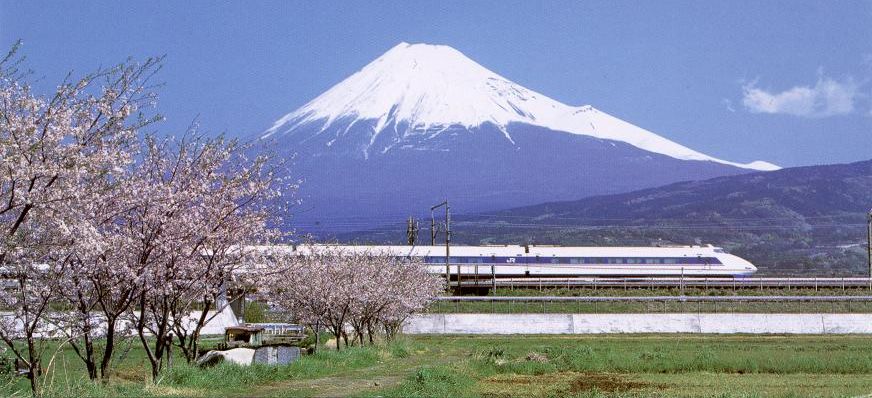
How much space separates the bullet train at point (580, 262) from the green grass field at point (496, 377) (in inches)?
1993

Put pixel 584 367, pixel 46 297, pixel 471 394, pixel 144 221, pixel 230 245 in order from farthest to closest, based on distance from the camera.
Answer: pixel 584 367 → pixel 471 394 → pixel 230 245 → pixel 144 221 → pixel 46 297

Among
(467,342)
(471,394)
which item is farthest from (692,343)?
(471,394)

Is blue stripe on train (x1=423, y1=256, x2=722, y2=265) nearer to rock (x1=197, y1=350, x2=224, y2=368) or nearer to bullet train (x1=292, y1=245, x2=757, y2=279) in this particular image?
bullet train (x1=292, y1=245, x2=757, y2=279)

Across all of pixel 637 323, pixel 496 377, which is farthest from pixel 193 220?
pixel 637 323

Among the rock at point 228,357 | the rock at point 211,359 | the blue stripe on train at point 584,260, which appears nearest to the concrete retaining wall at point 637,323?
the blue stripe on train at point 584,260

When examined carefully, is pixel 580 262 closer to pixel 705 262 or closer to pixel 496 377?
pixel 705 262

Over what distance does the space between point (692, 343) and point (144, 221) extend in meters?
40.4

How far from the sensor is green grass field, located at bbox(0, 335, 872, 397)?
23.0 metres

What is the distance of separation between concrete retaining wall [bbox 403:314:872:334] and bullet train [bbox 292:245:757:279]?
26752mm

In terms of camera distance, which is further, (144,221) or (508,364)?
(508,364)

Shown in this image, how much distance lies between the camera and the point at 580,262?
335ft

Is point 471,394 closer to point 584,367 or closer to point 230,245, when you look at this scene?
point 230,245

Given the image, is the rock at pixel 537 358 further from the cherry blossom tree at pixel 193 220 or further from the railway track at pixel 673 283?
the railway track at pixel 673 283

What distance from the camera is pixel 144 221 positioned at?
20.4m
